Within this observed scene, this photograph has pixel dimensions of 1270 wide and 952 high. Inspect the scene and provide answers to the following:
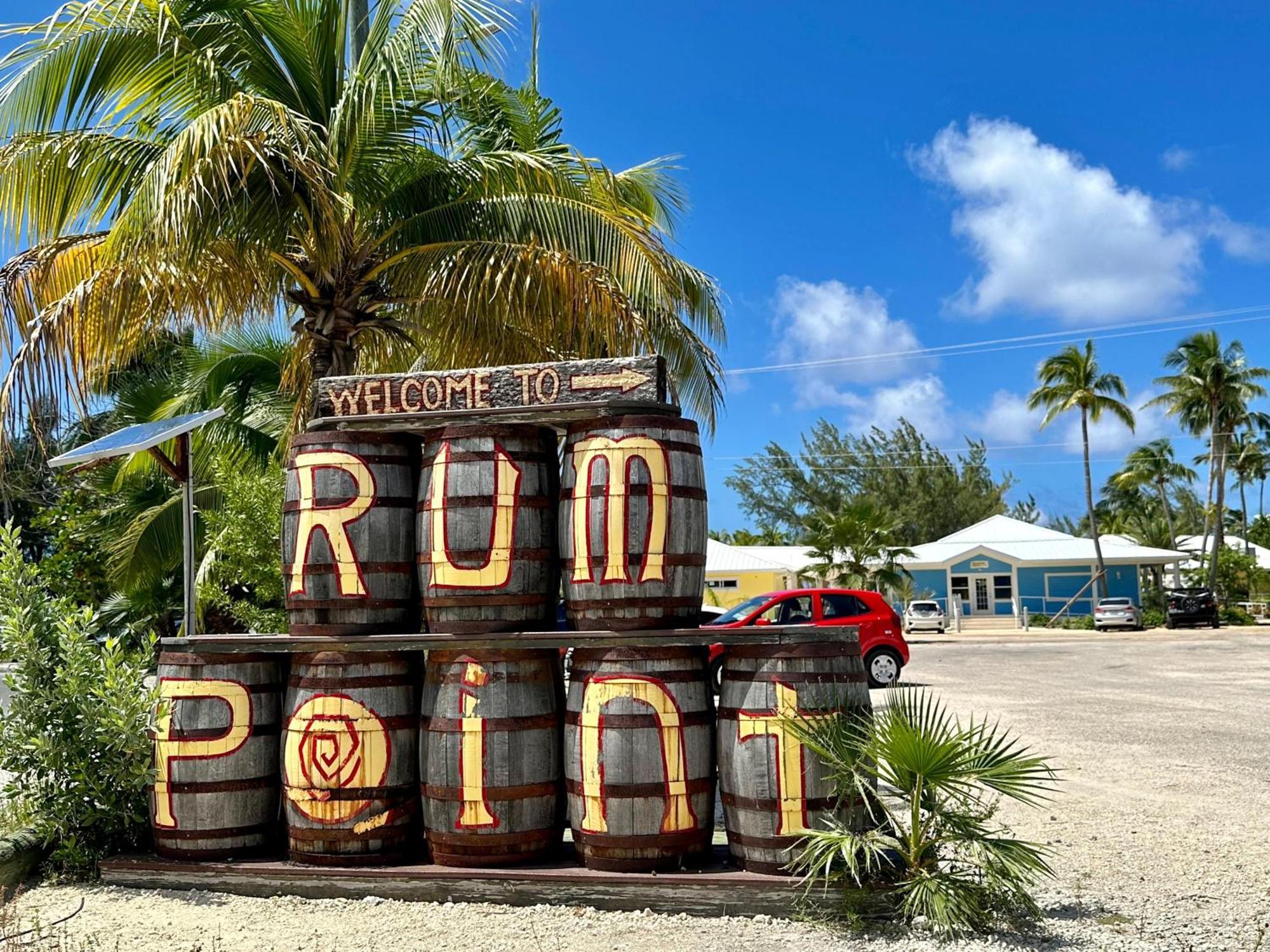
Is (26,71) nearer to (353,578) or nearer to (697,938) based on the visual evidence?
(353,578)

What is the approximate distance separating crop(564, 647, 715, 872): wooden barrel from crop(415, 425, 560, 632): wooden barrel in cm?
52

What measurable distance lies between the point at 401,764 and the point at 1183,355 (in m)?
45.5

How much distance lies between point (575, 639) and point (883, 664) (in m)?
11.5

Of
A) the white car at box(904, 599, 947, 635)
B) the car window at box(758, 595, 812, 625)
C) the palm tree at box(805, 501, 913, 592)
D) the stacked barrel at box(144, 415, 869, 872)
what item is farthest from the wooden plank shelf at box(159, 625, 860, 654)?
the white car at box(904, 599, 947, 635)

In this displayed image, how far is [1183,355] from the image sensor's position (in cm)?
4441

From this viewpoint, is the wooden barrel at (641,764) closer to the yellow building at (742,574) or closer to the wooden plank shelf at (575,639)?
the wooden plank shelf at (575,639)

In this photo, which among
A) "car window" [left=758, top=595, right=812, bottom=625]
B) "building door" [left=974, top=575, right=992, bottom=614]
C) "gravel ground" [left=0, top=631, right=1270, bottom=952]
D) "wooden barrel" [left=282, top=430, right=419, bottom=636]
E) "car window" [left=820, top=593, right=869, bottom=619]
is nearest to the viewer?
"gravel ground" [left=0, top=631, right=1270, bottom=952]

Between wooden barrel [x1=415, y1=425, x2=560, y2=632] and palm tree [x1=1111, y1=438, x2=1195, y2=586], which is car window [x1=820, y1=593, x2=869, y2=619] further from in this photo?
palm tree [x1=1111, y1=438, x2=1195, y2=586]

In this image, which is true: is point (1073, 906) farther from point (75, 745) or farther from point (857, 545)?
point (857, 545)

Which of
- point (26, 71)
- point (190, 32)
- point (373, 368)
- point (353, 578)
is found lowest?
point (353, 578)

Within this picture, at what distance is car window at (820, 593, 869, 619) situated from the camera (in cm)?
1539

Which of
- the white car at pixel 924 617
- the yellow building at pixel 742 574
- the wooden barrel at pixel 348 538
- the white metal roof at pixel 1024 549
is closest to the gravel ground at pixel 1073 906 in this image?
the wooden barrel at pixel 348 538

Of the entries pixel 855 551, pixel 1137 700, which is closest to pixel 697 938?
pixel 1137 700

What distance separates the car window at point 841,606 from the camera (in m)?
15.4
